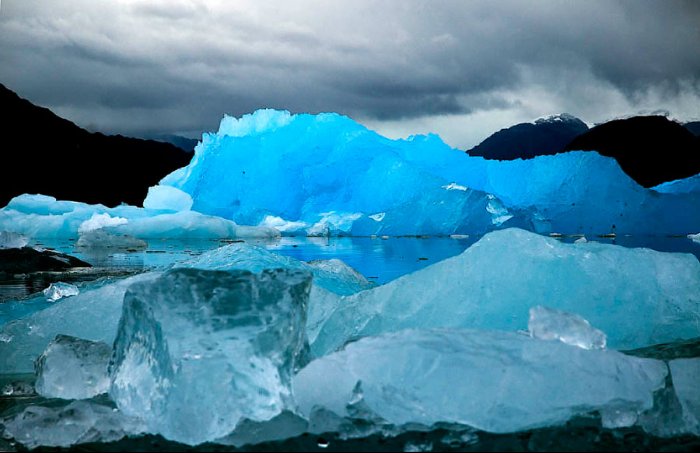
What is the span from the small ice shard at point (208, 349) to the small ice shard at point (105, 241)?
1319cm

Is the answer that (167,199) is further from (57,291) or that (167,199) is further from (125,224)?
(57,291)

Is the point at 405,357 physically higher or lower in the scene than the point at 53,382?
higher

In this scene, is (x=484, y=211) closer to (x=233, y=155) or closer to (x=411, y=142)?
(x=411, y=142)

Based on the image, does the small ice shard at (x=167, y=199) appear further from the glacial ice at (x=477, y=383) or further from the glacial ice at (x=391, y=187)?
the glacial ice at (x=477, y=383)

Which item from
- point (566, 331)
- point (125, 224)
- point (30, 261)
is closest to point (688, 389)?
point (566, 331)

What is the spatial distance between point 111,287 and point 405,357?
1.74 m

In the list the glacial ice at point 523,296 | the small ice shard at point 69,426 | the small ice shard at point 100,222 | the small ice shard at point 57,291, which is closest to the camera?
the small ice shard at point 69,426

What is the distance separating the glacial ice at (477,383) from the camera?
1.77m

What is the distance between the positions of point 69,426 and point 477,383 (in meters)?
1.06

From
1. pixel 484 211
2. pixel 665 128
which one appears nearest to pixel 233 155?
pixel 484 211

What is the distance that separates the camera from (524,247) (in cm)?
279

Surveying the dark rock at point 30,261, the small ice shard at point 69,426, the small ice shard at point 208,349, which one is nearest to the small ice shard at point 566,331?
the small ice shard at point 208,349

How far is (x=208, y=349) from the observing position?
184cm

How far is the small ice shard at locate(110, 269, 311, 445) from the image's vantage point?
69.7 inches
